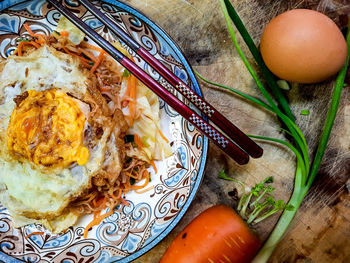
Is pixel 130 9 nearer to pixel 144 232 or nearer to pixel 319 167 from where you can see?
pixel 144 232

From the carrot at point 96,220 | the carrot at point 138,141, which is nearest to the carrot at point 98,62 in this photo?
the carrot at point 138,141

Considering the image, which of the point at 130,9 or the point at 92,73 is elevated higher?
the point at 130,9

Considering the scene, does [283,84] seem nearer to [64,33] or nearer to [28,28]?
[64,33]

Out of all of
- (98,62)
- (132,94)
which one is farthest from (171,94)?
(98,62)

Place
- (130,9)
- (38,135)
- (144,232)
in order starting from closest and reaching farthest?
(38,135) → (130,9) → (144,232)

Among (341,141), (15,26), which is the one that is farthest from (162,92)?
(341,141)
